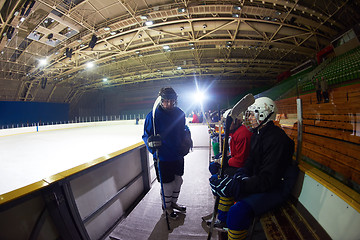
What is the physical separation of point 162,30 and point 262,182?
1018 cm

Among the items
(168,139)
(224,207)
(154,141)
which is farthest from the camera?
(168,139)

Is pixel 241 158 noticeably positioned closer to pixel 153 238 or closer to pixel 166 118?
pixel 166 118

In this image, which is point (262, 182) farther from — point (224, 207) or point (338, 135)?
point (338, 135)

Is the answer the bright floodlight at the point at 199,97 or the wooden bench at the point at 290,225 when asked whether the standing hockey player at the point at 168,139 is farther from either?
the bright floodlight at the point at 199,97

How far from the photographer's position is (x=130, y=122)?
549 inches

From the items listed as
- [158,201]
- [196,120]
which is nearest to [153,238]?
[158,201]

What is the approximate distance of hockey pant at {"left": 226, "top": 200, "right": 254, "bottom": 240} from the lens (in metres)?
1.19

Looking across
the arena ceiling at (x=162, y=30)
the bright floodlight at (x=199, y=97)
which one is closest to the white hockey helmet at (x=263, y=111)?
the arena ceiling at (x=162, y=30)

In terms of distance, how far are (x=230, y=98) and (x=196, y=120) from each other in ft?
40.8

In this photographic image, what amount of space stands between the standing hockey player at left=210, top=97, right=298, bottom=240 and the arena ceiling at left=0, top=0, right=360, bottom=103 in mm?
8203

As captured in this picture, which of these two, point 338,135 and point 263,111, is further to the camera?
point 338,135

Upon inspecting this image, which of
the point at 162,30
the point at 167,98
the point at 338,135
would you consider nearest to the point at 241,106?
the point at 167,98

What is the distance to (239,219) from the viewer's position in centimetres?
119

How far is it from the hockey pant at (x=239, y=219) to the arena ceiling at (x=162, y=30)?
8.63 meters
